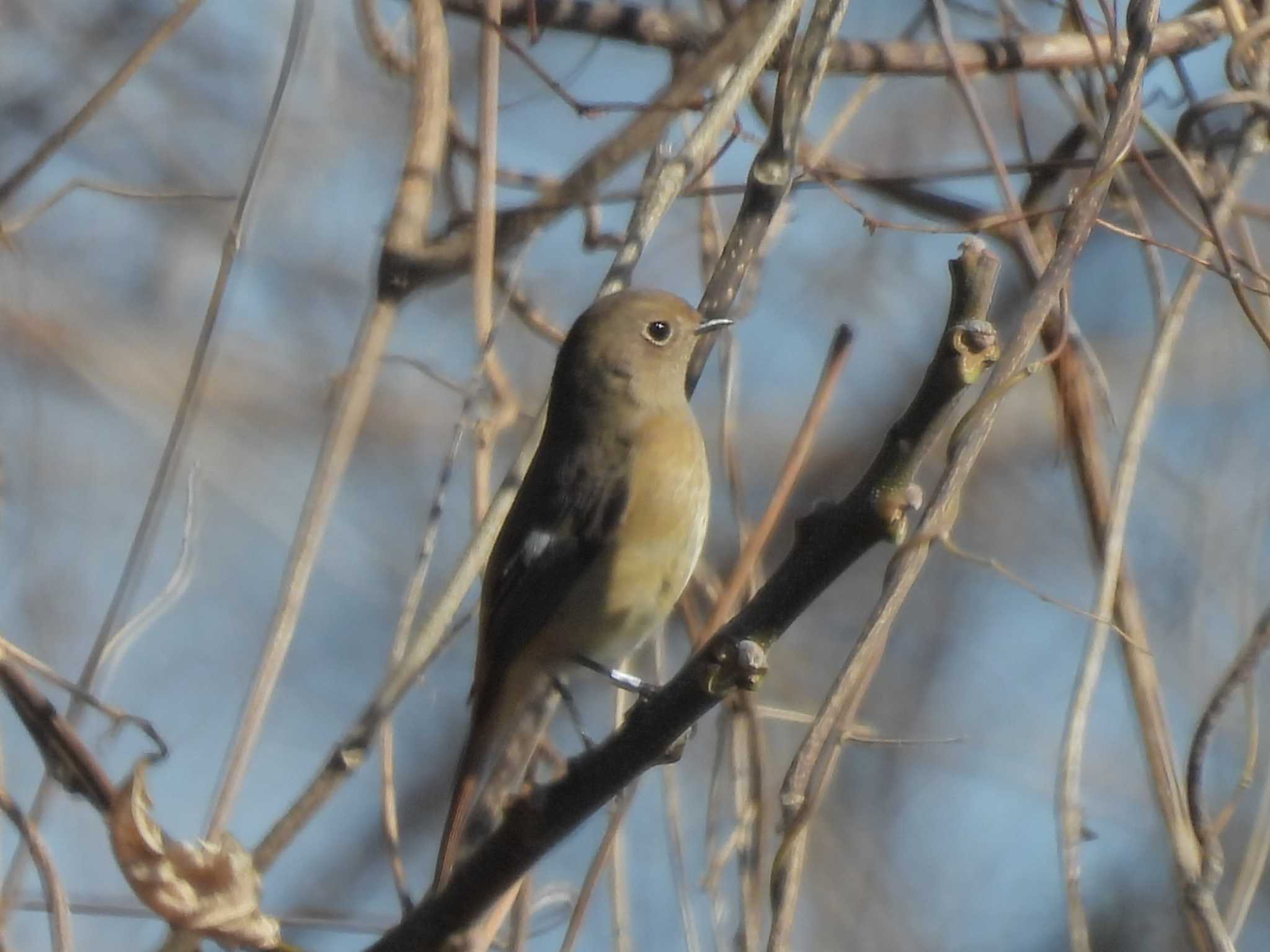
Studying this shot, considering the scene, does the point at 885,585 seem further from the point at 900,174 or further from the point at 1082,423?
the point at 900,174

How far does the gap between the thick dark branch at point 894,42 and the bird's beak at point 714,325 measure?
694mm

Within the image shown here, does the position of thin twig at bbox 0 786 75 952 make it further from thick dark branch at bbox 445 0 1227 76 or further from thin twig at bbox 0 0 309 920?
thick dark branch at bbox 445 0 1227 76

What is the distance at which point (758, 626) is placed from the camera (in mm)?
1568

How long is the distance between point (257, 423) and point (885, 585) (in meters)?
3.48

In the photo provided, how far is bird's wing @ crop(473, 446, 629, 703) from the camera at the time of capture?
11.0 feet

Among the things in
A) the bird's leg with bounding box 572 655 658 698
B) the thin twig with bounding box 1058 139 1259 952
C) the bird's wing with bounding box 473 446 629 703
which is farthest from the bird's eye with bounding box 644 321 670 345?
the thin twig with bounding box 1058 139 1259 952

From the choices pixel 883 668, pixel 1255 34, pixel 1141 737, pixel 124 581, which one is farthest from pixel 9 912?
pixel 883 668

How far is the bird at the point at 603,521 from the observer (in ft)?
10.6

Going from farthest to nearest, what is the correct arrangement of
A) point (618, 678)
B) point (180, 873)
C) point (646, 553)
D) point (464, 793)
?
point (646, 553) → point (618, 678) → point (464, 793) → point (180, 873)

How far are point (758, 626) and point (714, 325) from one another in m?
1.35

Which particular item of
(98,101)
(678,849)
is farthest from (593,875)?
(98,101)

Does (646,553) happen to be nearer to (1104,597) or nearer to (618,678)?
(618,678)

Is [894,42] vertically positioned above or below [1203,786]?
above

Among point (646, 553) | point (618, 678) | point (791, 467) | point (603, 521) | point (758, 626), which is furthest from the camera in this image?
point (603, 521)
